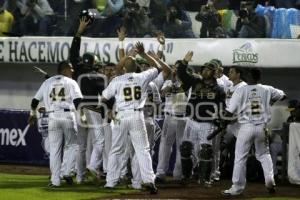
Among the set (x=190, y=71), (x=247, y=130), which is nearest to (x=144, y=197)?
(x=247, y=130)

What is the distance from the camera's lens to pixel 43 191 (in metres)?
13.4

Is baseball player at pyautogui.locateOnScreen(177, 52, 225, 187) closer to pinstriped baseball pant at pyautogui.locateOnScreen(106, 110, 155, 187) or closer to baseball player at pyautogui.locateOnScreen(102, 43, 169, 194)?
baseball player at pyautogui.locateOnScreen(102, 43, 169, 194)

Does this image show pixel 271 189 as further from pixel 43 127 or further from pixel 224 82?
pixel 43 127

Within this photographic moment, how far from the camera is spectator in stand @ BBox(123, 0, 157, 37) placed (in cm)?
1842

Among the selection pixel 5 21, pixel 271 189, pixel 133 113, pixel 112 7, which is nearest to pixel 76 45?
pixel 133 113

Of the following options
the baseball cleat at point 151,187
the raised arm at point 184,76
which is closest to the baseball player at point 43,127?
the raised arm at point 184,76

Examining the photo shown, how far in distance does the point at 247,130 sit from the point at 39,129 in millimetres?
6005

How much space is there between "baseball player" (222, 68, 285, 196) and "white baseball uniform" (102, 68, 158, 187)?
1.25 metres

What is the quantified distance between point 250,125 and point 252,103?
331mm

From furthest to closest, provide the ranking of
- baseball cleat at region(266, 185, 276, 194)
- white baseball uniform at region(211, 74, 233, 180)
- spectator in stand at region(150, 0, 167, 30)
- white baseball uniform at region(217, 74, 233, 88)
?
spectator in stand at region(150, 0, 167, 30), white baseball uniform at region(217, 74, 233, 88), white baseball uniform at region(211, 74, 233, 180), baseball cleat at region(266, 185, 276, 194)

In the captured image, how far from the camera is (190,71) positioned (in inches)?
573

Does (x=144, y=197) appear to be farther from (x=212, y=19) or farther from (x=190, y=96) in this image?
(x=212, y=19)

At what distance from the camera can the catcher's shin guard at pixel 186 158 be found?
569 inches

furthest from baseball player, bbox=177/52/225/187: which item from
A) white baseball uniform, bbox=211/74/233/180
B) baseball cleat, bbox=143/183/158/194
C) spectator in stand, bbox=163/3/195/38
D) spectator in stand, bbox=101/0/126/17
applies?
spectator in stand, bbox=101/0/126/17
